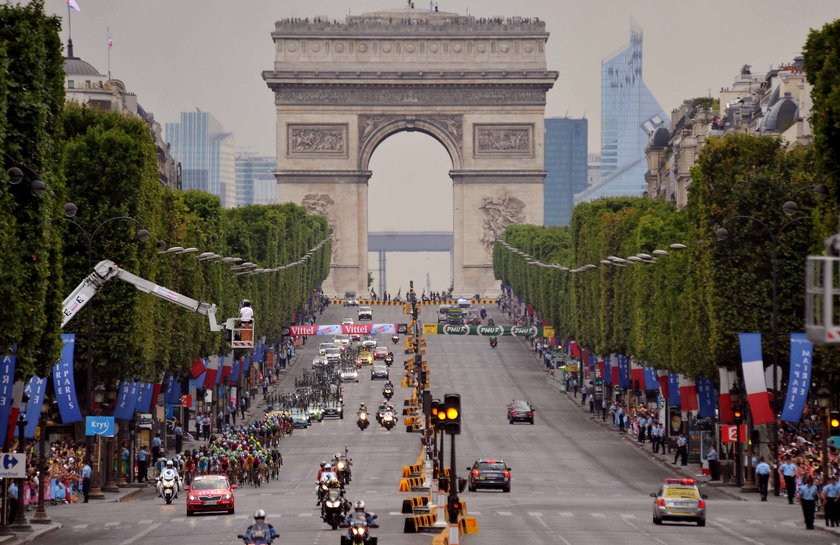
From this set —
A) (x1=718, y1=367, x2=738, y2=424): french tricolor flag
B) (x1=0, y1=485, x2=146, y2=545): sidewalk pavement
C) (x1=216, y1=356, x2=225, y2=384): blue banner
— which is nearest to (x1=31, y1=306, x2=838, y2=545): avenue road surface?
(x1=0, y1=485, x2=146, y2=545): sidewalk pavement

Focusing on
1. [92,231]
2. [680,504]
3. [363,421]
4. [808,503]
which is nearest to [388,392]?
[363,421]

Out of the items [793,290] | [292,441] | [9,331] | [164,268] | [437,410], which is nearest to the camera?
[437,410]

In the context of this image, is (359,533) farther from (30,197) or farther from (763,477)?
(763,477)

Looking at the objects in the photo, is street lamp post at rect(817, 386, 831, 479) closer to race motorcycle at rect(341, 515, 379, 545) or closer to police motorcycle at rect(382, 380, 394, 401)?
race motorcycle at rect(341, 515, 379, 545)

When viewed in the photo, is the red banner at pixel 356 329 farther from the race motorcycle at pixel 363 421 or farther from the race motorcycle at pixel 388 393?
the race motorcycle at pixel 363 421

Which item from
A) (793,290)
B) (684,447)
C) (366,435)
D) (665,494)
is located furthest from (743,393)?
(366,435)

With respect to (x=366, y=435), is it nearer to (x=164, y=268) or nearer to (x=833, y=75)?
(x=164, y=268)
